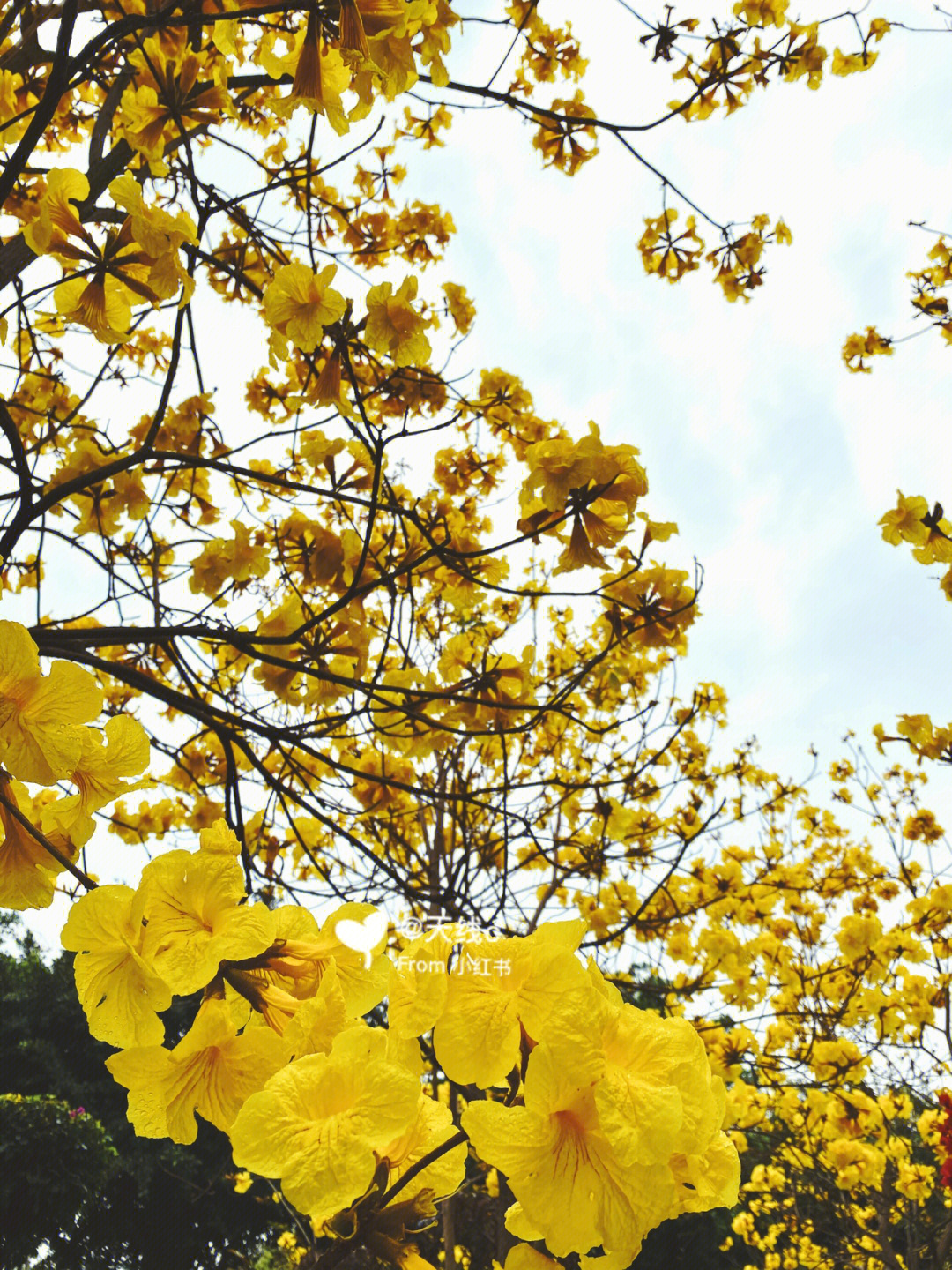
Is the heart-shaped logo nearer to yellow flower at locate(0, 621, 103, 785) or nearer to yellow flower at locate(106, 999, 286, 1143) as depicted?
yellow flower at locate(106, 999, 286, 1143)

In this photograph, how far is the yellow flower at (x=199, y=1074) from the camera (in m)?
0.72

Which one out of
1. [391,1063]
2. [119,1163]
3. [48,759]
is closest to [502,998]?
[391,1063]

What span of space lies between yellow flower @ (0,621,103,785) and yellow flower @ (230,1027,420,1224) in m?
0.39

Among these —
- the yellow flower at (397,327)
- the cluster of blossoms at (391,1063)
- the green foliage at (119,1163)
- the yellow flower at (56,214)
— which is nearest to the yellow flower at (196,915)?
the cluster of blossoms at (391,1063)

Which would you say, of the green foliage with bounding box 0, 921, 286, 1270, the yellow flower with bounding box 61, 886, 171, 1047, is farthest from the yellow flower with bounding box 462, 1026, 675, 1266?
the green foliage with bounding box 0, 921, 286, 1270

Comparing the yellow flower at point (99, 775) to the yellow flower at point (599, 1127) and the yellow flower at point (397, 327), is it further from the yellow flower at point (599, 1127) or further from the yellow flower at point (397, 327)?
the yellow flower at point (397, 327)

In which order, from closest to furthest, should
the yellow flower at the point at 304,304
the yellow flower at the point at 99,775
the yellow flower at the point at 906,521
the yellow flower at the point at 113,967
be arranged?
the yellow flower at the point at 113,967 < the yellow flower at the point at 99,775 < the yellow flower at the point at 304,304 < the yellow flower at the point at 906,521

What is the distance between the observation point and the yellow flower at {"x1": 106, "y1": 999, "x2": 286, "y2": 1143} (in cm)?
72

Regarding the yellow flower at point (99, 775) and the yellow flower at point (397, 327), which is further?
the yellow flower at point (397, 327)

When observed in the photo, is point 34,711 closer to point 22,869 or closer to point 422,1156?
point 22,869

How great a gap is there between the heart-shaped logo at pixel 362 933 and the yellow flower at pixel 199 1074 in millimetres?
100

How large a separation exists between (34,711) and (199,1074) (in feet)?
1.26

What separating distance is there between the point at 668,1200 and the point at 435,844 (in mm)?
3949

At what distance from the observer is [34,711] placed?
0.82 metres
